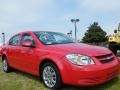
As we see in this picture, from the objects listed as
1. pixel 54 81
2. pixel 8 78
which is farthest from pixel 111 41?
pixel 54 81

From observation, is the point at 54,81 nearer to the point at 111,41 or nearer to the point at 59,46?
the point at 59,46

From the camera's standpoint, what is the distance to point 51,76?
6.03 m

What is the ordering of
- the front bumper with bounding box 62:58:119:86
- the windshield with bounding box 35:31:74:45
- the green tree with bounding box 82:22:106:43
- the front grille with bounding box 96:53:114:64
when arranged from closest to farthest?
the front bumper with bounding box 62:58:119:86 → the front grille with bounding box 96:53:114:64 → the windshield with bounding box 35:31:74:45 → the green tree with bounding box 82:22:106:43

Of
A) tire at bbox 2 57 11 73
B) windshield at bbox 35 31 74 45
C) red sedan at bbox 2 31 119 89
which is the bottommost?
tire at bbox 2 57 11 73

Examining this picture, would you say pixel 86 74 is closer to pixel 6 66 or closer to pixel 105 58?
pixel 105 58

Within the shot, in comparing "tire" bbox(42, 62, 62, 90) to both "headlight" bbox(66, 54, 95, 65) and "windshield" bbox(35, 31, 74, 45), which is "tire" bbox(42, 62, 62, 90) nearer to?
"headlight" bbox(66, 54, 95, 65)

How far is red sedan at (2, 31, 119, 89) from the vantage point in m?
5.39

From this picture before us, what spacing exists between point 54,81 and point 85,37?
197 feet

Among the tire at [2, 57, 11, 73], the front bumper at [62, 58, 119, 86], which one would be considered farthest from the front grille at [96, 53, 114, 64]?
the tire at [2, 57, 11, 73]

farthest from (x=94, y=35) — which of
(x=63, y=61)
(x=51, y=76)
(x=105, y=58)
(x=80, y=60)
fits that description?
(x=80, y=60)

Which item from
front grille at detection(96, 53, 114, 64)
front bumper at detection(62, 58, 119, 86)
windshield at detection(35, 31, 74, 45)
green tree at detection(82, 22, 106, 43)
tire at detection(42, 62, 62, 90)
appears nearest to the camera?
front bumper at detection(62, 58, 119, 86)

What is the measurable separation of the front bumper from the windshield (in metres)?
1.37

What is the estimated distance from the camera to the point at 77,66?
538cm

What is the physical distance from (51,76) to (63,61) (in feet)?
2.14
